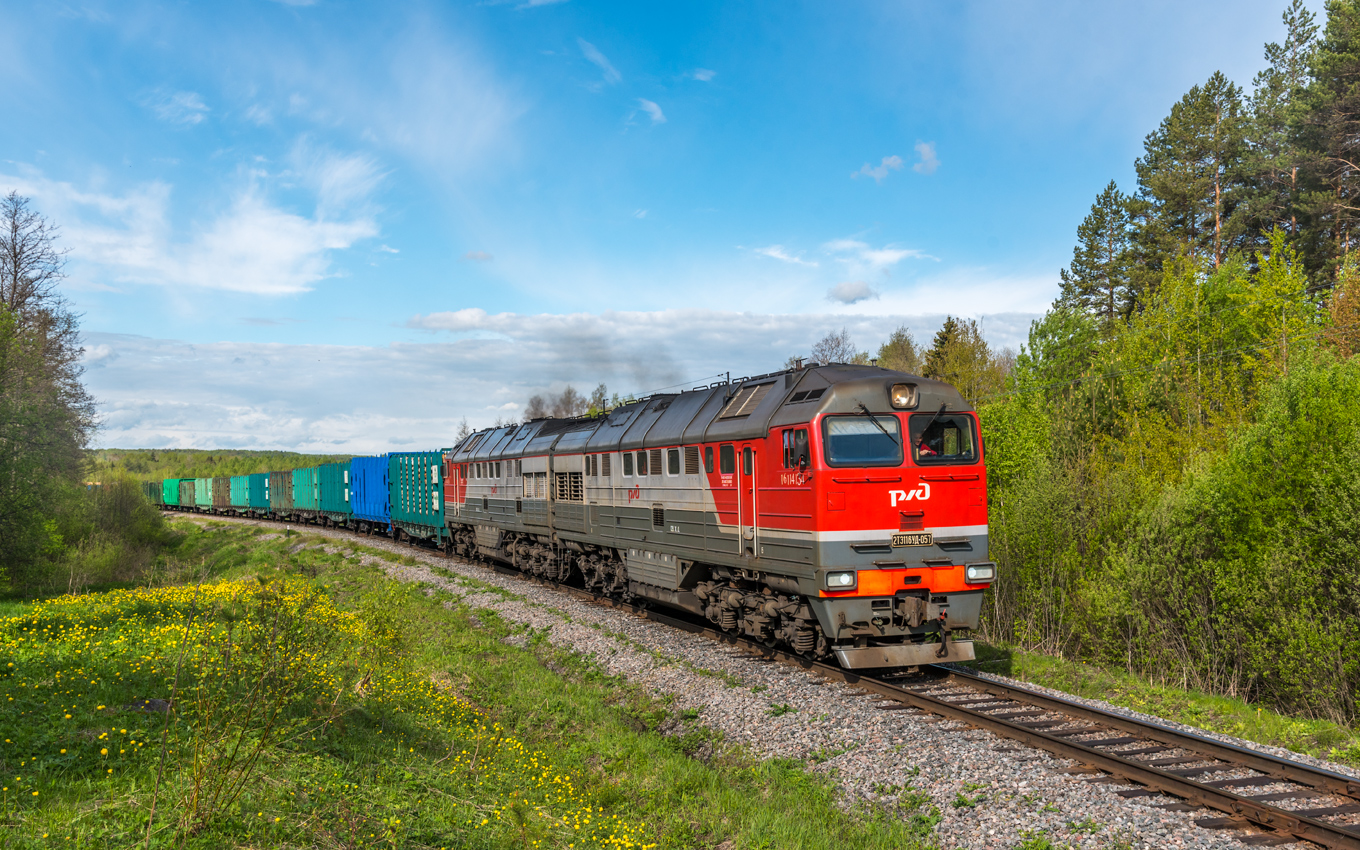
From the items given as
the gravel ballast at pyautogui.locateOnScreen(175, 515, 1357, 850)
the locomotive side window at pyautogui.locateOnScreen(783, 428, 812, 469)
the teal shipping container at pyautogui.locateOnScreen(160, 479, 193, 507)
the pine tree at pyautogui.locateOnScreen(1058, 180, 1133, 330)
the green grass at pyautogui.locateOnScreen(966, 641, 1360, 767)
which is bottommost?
the green grass at pyautogui.locateOnScreen(966, 641, 1360, 767)

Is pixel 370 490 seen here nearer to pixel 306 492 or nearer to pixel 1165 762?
pixel 306 492

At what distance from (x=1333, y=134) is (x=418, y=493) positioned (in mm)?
37446

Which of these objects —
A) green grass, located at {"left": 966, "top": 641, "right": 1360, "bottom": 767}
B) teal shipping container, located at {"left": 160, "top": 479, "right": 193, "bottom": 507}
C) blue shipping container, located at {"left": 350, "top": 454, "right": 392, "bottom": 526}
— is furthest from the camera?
teal shipping container, located at {"left": 160, "top": 479, "right": 193, "bottom": 507}

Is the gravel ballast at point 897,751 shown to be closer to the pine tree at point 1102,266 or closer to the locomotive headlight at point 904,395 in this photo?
the locomotive headlight at point 904,395

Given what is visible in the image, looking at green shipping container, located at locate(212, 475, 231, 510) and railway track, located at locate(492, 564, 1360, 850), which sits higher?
green shipping container, located at locate(212, 475, 231, 510)

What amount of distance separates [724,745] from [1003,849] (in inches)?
145

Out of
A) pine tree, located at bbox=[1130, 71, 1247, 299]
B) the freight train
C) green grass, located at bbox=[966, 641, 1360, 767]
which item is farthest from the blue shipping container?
pine tree, located at bbox=[1130, 71, 1247, 299]

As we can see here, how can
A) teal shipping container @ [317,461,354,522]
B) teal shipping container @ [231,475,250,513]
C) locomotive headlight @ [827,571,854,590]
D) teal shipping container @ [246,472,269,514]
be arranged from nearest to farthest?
locomotive headlight @ [827,571,854,590]
teal shipping container @ [317,461,354,522]
teal shipping container @ [246,472,269,514]
teal shipping container @ [231,475,250,513]

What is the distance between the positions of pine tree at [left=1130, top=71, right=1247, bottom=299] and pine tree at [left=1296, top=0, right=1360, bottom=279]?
3.45m

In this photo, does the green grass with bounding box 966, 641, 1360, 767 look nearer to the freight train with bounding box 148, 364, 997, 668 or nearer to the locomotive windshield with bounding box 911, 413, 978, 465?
the freight train with bounding box 148, 364, 997, 668

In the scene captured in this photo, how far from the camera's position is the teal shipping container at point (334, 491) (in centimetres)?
4288

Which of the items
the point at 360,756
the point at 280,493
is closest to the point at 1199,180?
the point at 360,756

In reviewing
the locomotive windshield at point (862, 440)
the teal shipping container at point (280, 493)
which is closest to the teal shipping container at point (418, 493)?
the teal shipping container at point (280, 493)

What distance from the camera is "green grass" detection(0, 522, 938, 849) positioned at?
5648 mm
